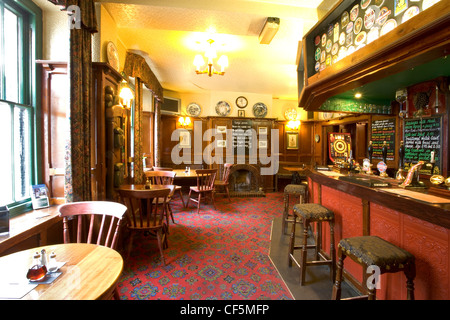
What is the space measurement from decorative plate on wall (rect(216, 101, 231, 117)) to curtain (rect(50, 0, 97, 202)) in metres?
4.80

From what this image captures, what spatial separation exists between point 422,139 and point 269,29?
10.4 ft

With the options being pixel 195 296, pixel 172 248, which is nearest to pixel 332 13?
pixel 195 296

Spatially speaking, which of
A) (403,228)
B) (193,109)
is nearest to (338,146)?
(403,228)

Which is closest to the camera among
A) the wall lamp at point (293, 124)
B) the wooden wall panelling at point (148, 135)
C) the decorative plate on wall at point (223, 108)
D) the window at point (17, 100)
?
the window at point (17, 100)

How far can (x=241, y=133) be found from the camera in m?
6.91

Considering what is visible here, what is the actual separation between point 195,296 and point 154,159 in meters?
4.52

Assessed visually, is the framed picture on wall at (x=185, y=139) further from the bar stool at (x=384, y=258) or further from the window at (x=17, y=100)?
the bar stool at (x=384, y=258)

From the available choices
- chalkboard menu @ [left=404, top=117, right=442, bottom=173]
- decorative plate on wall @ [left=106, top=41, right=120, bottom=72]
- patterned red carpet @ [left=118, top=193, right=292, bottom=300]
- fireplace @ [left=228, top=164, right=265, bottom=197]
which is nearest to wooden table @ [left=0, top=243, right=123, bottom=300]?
patterned red carpet @ [left=118, top=193, right=292, bottom=300]

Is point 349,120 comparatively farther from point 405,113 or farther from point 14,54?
point 14,54

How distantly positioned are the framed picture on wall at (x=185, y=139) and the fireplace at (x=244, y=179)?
5.34ft

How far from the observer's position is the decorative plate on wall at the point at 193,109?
23.3 ft

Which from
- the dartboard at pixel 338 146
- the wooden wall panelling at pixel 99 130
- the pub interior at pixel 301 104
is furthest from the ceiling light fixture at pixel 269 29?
the wooden wall panelling at pixel 99 130

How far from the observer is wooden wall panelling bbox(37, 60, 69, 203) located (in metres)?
2.27

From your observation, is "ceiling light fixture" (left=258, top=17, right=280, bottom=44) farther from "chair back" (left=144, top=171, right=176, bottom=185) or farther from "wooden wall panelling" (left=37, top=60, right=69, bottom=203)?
"chair back" (left=144, top=171, right=176, bottom=185)
